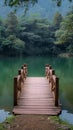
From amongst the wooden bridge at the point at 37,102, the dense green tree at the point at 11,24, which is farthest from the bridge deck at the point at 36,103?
the dense green tree at the point at 11,24

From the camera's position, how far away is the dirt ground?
600 cm

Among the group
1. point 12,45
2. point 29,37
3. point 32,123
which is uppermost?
point 29,37

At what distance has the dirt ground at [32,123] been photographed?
6002 millimetres

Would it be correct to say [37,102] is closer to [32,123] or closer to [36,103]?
[36,103]

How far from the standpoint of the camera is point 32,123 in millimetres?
6277

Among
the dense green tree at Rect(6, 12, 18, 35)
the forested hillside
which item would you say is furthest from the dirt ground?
the dense green tree at Rect(6, 12, 18, 35)

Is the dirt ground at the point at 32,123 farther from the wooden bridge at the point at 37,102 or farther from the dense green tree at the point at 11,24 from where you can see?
the dense green tree at the point at 11,24

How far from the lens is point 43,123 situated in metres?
6.29

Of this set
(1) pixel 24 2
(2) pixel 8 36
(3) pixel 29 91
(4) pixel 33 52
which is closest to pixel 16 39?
(2) pixel 8 36

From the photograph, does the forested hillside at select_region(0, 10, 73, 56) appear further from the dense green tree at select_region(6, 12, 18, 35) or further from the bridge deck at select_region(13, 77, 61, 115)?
the bridge deck at select_region(13, 77, 61, 115)

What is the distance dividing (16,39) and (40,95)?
133 ft

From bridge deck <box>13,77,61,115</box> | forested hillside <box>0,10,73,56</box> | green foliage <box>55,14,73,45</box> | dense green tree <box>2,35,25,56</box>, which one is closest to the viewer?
bridge deck <box>13,77,61,115</box>

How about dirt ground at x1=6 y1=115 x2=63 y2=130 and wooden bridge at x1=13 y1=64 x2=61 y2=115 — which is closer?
dirt ground at x1=6 y1=115 x2=63 y2=130

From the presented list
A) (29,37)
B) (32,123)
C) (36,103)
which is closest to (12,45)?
(29,37)
